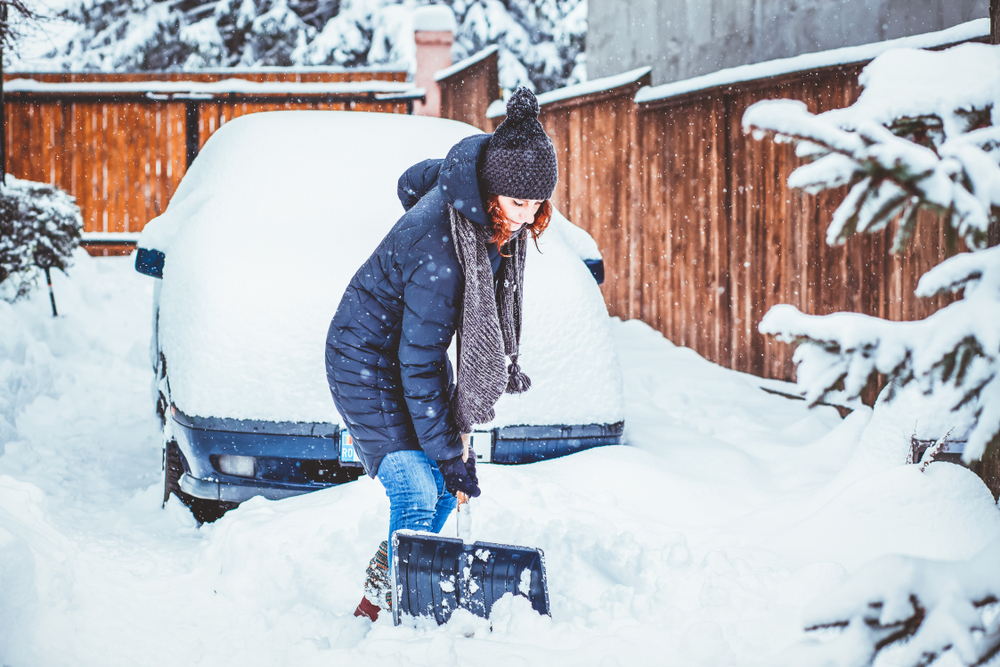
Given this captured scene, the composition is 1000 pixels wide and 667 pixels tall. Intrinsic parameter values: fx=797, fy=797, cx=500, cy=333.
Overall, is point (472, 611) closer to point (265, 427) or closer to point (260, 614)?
point (260, 614)

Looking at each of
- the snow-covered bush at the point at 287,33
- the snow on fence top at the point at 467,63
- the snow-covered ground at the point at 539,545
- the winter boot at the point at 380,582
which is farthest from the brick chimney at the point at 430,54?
the winter boot at the point at 380,582

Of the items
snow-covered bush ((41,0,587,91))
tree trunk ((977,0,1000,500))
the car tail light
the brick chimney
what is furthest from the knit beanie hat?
snow-covered bush ((41,0,587,91))

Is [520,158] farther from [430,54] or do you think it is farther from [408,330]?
[430,54]

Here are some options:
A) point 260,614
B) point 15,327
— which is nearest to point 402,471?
point 260,614

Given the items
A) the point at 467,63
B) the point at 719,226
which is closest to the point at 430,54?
the point at 467,63

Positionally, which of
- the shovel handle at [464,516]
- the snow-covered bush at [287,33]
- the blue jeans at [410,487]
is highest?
the snow-covered bush at [287,33]

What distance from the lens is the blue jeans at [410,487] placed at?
7.50 ft

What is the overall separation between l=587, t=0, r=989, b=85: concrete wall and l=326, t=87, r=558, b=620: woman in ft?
12.8

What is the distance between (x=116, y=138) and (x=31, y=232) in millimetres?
4300

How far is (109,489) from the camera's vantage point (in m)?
3.75

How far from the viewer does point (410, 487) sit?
2.31 m

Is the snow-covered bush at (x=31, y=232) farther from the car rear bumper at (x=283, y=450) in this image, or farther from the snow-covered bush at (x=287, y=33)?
the snow-covered bush at (x=287, y=33)

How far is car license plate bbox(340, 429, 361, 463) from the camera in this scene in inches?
112

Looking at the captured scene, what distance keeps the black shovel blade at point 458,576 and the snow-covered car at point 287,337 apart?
663 millimetres
